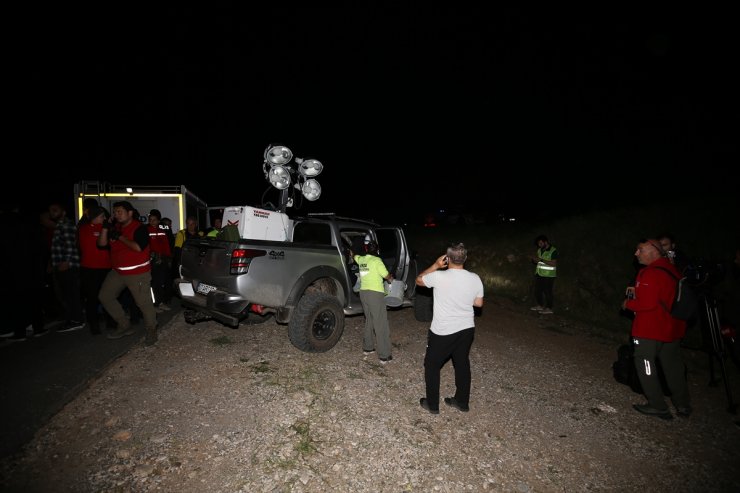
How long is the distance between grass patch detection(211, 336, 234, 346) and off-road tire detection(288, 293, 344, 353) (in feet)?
3.91

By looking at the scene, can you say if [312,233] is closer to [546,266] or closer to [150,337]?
[150,337]

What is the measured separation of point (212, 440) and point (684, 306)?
14.7 feet

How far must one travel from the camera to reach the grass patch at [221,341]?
522 centimetres

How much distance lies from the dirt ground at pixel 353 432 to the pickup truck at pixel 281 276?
0.54 m

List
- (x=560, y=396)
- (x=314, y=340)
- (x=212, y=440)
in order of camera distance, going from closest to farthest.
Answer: (x=212, y=440)
(x=560, y=396)
(x=314, y=340)

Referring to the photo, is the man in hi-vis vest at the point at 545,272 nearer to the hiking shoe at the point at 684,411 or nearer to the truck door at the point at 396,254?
the truck door at the point at 396,254

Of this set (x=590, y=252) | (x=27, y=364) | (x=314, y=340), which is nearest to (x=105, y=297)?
(x=27, y=364)

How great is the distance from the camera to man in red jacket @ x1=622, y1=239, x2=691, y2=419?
3.47 meters

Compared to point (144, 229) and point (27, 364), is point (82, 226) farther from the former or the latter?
point (27, 364)

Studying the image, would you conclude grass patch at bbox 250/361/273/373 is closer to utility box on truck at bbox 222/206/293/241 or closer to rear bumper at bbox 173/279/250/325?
rear bumper at bbox 173/279/250/325

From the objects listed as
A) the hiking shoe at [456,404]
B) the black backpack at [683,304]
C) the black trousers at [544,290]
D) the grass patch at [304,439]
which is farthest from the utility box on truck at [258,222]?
the black trousers at [544,290]

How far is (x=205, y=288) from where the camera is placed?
4.59 m

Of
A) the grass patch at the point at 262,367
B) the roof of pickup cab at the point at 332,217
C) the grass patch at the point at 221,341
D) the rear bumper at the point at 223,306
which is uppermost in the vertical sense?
the roof of pickup cab at the point at 332,217

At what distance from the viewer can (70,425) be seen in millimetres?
3107
